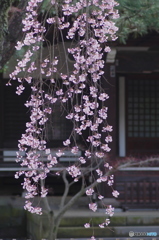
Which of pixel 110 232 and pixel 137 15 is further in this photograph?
pixel 110 232

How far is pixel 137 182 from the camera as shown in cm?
1064

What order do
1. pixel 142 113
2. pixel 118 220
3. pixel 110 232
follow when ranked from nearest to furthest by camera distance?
pixel 110 232
pixel 118 220
pixel 142 113

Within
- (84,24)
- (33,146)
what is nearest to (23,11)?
(84,24)

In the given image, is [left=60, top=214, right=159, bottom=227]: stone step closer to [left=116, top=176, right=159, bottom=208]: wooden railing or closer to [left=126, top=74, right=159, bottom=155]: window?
[left=116, top=176, right=159, bottom=208]: wooden railing

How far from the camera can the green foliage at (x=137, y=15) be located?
6.35 m

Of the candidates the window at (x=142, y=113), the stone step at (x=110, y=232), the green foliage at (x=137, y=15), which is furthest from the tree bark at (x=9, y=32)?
the window at (x=142, y=113)

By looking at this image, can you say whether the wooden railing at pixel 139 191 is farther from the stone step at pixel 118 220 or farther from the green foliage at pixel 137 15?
the green foliage at pixel 137 15

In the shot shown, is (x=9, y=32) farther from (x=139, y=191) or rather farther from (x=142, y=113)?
(x=142, y=113)

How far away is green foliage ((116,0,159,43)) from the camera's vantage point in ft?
20.8

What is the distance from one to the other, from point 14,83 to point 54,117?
1.29 m

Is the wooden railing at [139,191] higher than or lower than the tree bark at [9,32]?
lower

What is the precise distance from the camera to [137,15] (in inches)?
313

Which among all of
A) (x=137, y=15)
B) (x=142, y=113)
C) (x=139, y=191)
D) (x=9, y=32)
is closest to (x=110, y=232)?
(x=139, y=191)

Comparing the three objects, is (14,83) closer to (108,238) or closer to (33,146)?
(108,238)
